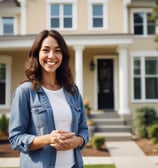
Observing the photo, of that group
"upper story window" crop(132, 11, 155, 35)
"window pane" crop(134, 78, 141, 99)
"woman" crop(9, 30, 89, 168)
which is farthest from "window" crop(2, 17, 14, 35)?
"woman" crop(9, 30, 89, 168)

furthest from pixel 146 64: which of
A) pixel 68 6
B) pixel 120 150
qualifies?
pixel 120 150

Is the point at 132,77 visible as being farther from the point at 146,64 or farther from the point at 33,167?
the point at 33,167

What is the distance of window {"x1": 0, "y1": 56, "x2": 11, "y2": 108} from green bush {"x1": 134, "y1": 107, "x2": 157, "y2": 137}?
21.0 feet

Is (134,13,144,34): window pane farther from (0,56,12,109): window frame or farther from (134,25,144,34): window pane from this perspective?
(0,56,12,109): window frame

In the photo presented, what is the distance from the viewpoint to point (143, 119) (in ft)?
41.3

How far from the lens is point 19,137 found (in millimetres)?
1991

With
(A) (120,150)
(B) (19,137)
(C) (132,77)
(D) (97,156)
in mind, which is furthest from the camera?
(C) (132,77)

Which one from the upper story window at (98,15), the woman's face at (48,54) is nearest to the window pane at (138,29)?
the upper story window at (98,15)

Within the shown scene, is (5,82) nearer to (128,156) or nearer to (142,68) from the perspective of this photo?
(142,68)

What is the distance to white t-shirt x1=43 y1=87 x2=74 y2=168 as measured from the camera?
205cm

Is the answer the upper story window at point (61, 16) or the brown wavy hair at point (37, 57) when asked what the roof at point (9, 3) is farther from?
the brown wavy hair at point (37, 57)

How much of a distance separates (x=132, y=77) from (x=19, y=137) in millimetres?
12758

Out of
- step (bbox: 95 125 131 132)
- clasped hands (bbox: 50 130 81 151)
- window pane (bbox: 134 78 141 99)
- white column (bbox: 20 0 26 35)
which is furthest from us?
white column (bbox: 20 0 26 35)

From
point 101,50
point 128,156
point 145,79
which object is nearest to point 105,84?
point 101,50
